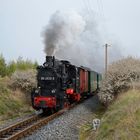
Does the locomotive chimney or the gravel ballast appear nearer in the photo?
the gravel ballast

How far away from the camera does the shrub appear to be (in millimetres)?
25734

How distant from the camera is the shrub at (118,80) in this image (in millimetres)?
25734

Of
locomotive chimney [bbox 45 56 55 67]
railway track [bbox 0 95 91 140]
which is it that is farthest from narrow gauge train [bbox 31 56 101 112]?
railway track [bbox 0 95 91 140]

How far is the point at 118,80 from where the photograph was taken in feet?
85.8

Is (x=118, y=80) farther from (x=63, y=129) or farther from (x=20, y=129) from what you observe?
(x=20, y=129)

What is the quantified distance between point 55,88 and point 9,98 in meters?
5.29

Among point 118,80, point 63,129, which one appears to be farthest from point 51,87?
point 63,129

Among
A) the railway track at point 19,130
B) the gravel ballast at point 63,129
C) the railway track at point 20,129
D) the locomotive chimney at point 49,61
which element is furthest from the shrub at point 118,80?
the railway track at point 19,130

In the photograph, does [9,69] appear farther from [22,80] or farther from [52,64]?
[52,64]

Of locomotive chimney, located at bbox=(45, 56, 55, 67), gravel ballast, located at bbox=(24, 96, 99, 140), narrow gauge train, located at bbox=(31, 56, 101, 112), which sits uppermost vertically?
locomotive chimney, located at bbox=(45, 56, 55, 67)

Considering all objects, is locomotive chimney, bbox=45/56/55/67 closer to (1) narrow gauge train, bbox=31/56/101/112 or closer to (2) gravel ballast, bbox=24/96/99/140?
(1) narrow gauge train, bbox=31/56/101/112

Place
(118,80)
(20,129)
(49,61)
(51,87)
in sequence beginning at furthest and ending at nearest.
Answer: (118,80) → (49,61) → (51,87) → (20,129)

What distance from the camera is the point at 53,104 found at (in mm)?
22219

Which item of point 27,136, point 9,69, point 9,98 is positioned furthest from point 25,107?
point 9,69
